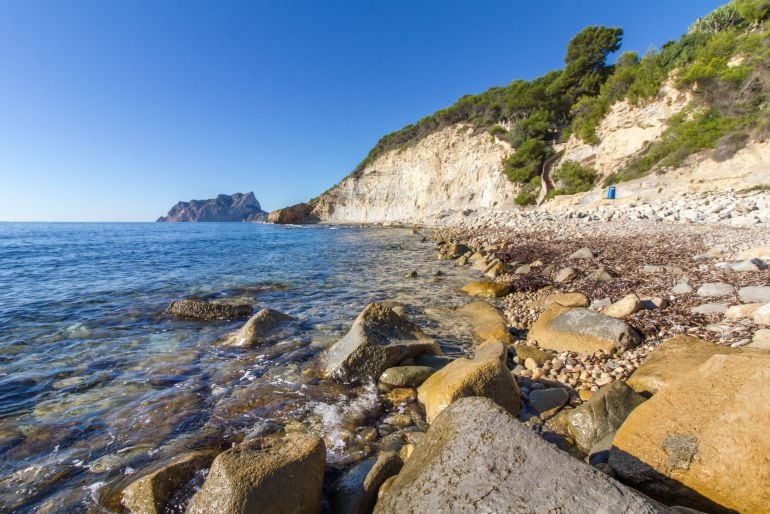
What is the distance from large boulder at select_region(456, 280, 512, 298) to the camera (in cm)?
909

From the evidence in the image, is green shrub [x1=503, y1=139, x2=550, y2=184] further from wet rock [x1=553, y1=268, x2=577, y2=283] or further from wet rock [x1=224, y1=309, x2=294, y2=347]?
wet rock [x1=224, y1=309, x2=294, y2=347]

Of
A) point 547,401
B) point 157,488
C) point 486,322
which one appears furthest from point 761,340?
point 157,488

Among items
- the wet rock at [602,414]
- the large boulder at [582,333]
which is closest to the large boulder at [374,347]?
the large boulder at [582,333]

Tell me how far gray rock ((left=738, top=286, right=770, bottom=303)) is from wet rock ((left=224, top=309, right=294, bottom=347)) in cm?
817

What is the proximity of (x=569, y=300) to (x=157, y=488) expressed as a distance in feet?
23.9

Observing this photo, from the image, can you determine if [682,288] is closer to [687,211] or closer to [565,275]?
[565,275]

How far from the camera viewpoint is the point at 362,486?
106 inches

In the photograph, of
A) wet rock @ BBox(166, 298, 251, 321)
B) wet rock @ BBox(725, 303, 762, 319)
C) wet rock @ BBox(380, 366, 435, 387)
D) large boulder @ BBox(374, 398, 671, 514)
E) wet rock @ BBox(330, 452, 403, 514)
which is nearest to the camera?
large boulder @ BBox(374, 398, 671, 514)

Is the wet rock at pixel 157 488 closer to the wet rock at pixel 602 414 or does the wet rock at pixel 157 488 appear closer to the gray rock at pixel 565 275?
the wet rock at pixel 602 414

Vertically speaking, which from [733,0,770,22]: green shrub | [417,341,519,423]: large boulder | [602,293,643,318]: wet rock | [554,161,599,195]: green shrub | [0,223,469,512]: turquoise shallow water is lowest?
[0,223,469,512]: turquoise shallow water

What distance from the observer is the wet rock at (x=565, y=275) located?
902 cm

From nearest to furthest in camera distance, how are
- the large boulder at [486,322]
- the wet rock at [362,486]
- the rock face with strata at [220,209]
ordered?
the wet rock at [362,486] → the large boulder at [486,322] → the rock face with strata at [220,209]

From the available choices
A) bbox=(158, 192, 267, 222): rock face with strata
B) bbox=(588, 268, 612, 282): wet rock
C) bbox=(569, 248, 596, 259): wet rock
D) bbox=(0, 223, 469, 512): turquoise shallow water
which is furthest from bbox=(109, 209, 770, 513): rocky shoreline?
bbox=(158, 192, 267, 222): rock face with strata

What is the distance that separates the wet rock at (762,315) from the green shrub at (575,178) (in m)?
24.8
